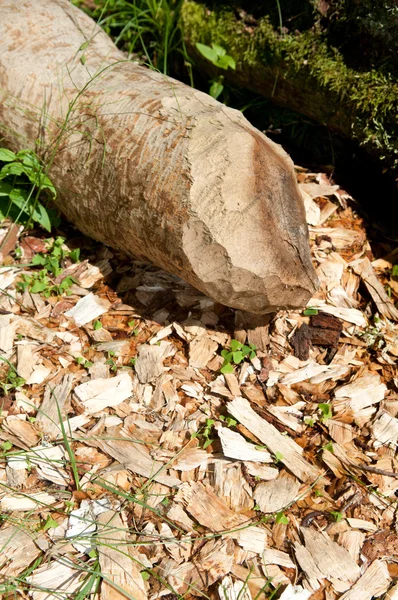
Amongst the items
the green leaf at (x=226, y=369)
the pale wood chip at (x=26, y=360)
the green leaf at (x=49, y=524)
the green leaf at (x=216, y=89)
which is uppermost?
the green leaf at (x=216, y=89)

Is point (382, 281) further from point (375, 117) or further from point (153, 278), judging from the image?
point (153, 278)

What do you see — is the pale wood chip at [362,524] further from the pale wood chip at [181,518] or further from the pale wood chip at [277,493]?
the pale wood chip at [181,518]

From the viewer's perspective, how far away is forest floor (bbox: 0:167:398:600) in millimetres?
2141

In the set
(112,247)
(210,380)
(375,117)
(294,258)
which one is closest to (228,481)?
(210,380)

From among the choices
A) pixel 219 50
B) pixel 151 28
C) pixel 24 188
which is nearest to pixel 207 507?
pixel 24 188

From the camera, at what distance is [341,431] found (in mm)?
2516

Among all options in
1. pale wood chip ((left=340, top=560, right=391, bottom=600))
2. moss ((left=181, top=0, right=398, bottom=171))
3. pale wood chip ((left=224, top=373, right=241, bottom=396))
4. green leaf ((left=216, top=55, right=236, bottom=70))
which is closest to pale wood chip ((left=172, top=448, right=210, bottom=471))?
pale wood chip ((left=224, top=373, right=241, bottom=396))

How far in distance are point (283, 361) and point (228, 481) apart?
619mm

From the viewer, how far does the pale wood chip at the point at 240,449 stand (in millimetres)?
2381

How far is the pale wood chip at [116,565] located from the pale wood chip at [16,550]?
23cm

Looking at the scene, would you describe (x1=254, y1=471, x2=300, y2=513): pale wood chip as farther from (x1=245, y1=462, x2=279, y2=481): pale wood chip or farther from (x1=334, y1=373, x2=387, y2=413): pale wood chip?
(x1=334, y1=373, x2=387, y2=413): pale wood chip

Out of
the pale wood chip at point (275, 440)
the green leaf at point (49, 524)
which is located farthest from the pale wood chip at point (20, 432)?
the pale wood chip at point (275, 440)

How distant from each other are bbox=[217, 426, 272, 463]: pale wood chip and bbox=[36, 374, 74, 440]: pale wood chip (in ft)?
2.13

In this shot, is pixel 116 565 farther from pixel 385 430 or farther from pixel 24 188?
pixel 24 188
